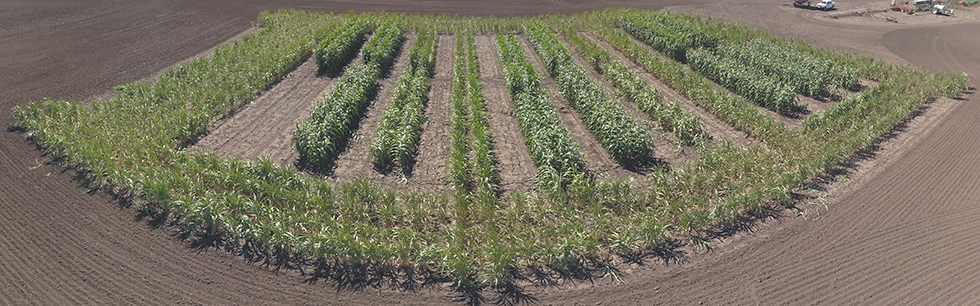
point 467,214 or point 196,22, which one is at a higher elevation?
point 196,22

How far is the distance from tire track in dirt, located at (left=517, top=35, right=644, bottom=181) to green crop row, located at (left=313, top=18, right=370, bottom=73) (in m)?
9.10

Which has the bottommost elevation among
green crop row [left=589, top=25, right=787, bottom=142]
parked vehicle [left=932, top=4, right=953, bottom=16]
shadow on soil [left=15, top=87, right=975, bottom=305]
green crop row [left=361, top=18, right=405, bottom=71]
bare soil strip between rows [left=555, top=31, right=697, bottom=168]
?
shadow on soil [left=15, top=87, right=975, bottom=305]

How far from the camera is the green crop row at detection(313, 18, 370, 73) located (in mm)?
21219

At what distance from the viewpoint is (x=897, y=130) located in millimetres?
15609

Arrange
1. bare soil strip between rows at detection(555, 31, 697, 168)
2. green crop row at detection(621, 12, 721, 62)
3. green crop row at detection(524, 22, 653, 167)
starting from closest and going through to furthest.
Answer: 1. green crop row at detection(524, 22, 653, 167)
2. bare soil strip between rows at detection(555, 31, 697, 168)
3. green crop row at detection(621, 12, 721, 62)

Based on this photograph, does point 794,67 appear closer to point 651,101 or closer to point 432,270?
point 651,101

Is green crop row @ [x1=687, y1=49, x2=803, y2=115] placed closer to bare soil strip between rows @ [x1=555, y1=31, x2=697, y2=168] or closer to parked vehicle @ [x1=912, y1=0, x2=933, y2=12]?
bare soil strip between rows @ [x1=555, y1=31, x2=697, y2=168]

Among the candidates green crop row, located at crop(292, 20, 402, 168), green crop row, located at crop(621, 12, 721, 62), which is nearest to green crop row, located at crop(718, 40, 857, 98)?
green crop row, located at crop(621, 12, 721, 62)

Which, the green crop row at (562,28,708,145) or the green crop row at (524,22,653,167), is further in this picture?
the green crop row at (562,28,708,145)

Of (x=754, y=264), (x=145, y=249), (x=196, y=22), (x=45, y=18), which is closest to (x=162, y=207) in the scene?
(x=145, y=249)

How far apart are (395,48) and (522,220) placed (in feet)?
55.2

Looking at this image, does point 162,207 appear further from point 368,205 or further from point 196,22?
point 196,22

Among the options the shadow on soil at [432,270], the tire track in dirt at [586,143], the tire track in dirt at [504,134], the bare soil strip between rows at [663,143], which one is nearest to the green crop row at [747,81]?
the bare soil strip between rows at [663,143]

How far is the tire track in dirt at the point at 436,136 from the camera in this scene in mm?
12773
